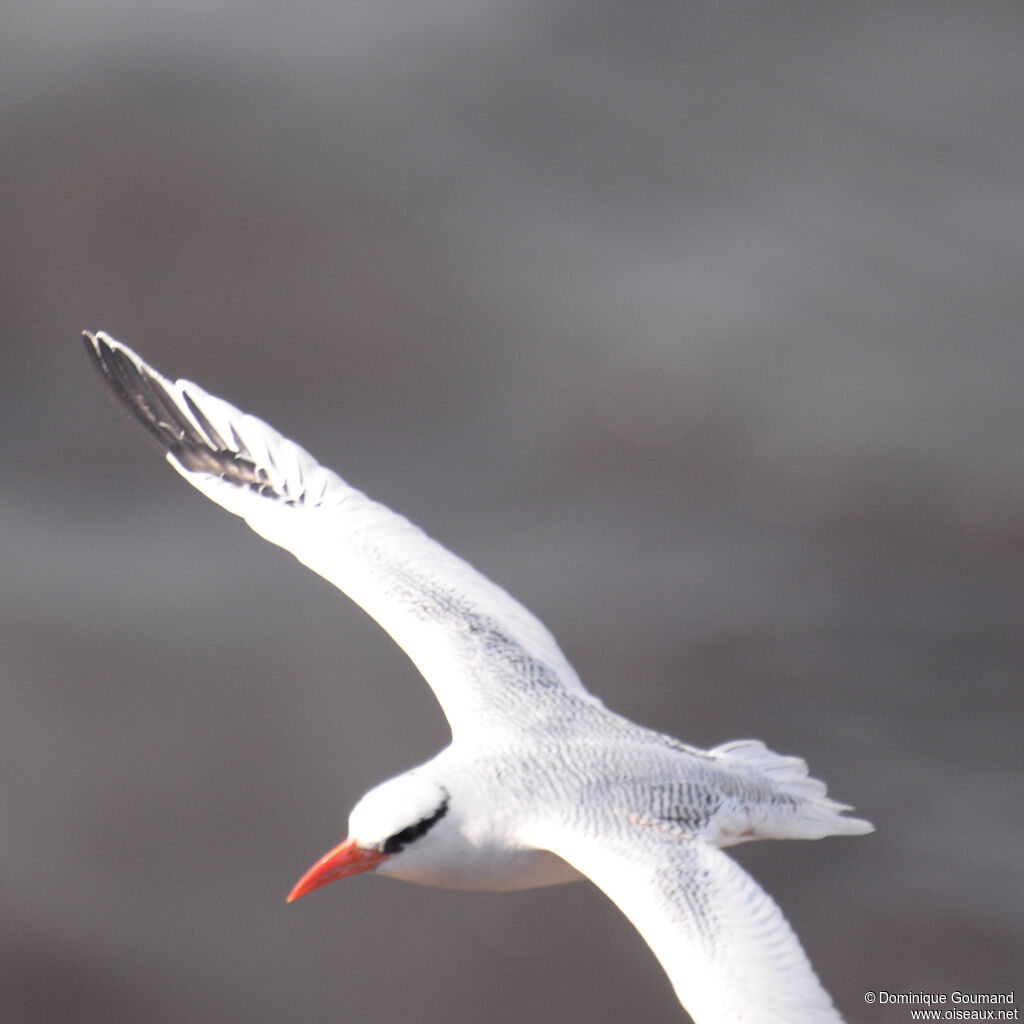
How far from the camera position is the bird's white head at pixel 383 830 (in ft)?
12.0

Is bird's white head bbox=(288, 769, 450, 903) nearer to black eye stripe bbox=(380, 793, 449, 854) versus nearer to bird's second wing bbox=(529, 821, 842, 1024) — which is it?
black eye stripe bbox=(380, 793, 449, 854)

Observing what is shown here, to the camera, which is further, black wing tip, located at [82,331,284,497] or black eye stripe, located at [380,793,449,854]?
black wing tip, located at [82,331,284,497]

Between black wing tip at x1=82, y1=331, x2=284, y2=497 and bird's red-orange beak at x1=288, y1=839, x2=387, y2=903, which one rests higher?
black wing tip at x1=82, y1=331, x2=284, y2=497

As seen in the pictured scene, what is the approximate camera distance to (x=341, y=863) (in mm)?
3676

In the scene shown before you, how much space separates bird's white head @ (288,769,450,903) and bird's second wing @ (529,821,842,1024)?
0.31 meters

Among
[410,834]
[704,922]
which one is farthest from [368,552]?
[704,922]

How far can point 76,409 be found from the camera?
6473 millimetres

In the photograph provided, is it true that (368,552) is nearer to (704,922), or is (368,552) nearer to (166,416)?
(166,416)

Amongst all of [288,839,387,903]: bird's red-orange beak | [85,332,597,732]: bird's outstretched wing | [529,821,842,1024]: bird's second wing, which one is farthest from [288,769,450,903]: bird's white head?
[85,332,597,732]: bird's outstretched wing

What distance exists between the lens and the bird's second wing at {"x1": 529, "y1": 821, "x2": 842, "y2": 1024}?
3.23 metres

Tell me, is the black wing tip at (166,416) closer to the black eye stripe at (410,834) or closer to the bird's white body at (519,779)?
the bird's white body at (519,779)

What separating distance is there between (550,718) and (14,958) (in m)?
2.19

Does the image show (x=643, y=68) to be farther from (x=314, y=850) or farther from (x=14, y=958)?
Answer: (x=14, y=958)

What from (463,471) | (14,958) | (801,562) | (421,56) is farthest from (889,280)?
(14,958)
